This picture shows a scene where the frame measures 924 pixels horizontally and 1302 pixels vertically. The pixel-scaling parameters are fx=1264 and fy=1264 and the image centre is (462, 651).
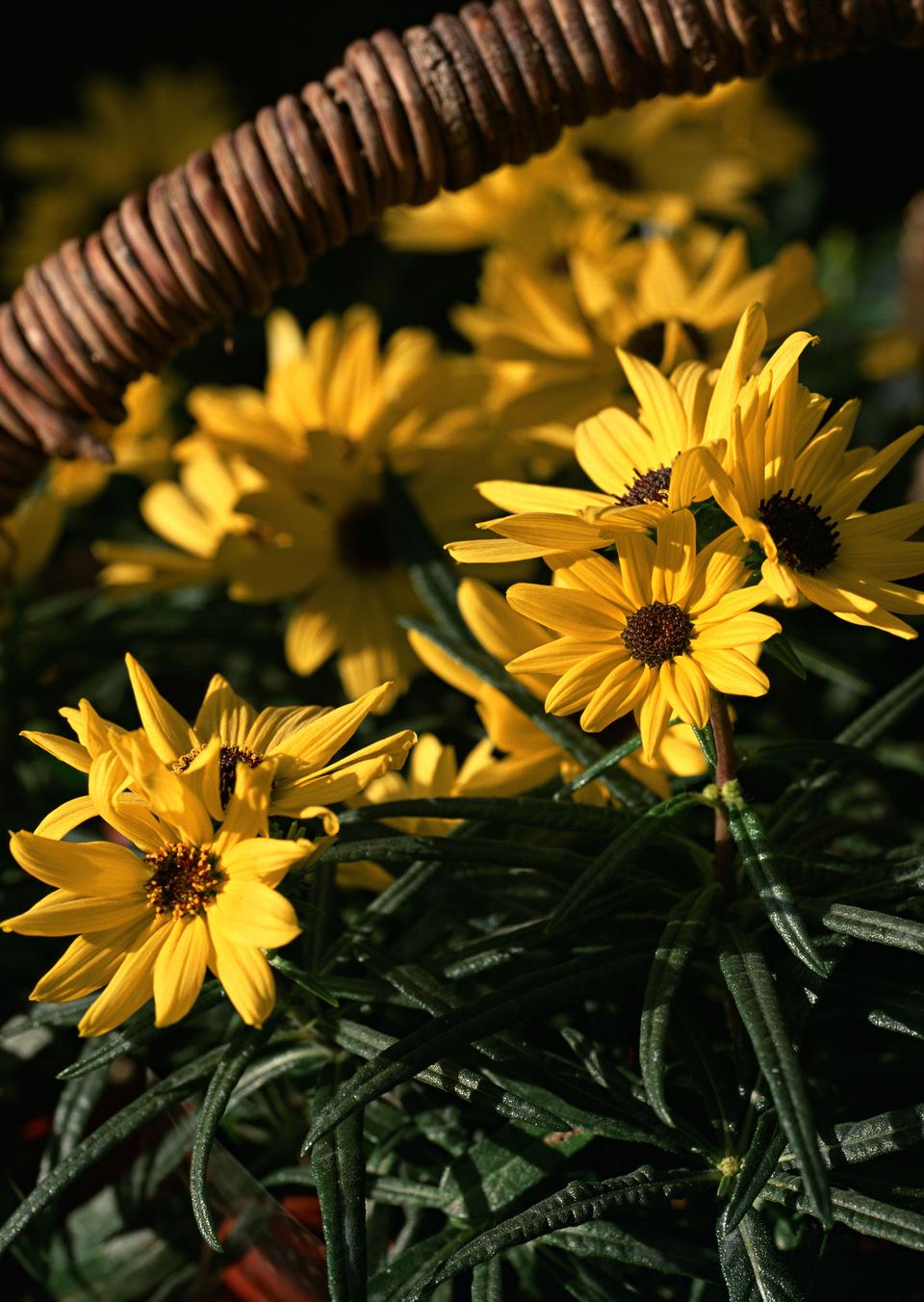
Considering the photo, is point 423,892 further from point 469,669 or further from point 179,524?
point 179,524

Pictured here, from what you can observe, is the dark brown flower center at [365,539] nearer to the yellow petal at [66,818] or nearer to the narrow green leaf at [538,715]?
the narrow green leaf at [538,715]

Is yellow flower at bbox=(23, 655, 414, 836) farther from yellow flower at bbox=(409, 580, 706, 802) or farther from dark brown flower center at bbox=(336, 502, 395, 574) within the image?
dark brown flower center at bbox=(336, 502, 395, 574)

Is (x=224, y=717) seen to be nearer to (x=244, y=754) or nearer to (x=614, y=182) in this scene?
(x=244, y=754)

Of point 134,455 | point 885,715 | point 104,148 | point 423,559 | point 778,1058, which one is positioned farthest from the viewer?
point 104,148

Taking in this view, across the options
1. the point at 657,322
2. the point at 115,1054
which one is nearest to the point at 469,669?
the point at 115,1054

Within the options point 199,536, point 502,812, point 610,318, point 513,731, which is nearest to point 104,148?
point 199,536

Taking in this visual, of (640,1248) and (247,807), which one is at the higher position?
(247,807)

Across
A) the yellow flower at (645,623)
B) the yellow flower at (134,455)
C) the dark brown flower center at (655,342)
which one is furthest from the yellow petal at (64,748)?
the yellow flower at (134,455)
